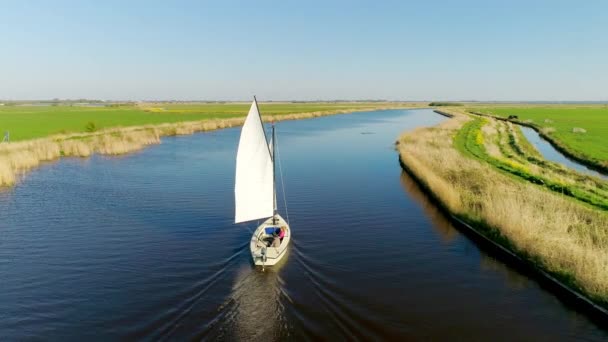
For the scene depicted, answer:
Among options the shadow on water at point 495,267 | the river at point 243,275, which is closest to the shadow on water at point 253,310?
the river at point 243,275

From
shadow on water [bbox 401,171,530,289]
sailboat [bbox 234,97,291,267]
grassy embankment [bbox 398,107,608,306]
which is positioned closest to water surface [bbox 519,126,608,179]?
grassy embankment [bbox 398,107,608,306]

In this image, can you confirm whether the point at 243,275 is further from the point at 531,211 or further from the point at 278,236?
the point at 531,211

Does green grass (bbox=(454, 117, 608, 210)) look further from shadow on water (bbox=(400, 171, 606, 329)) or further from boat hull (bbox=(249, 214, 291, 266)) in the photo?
boat hull (bbox=(249, 214, 291, 266))

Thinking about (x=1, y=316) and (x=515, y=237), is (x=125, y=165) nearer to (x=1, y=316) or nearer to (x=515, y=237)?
(x=1, y=316)

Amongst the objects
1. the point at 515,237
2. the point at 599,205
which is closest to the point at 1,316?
the point at 515,237

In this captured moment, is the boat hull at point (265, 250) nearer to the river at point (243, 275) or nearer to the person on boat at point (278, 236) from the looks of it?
the person on boat at point (278, 236)

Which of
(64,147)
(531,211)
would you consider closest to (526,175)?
(531,211)
